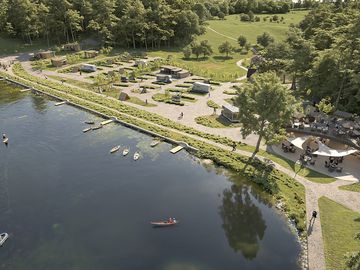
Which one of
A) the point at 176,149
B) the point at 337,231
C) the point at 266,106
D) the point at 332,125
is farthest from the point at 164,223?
the point at 332,125

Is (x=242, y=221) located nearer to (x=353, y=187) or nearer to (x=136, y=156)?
(x=353, y=187)

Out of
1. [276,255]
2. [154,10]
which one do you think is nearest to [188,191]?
[276,255]

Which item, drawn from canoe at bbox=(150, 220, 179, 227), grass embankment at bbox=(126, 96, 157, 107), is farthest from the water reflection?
grass embankment at bbox=(126, 96, 157, 107)

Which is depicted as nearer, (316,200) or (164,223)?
(164,223)

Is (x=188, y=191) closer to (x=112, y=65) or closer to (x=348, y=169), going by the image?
(x=348, y=169)

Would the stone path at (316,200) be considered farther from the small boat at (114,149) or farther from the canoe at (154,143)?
the small boat at (114,149)

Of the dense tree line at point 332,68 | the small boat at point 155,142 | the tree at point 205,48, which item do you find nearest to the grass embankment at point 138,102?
the small boat at point 155,142

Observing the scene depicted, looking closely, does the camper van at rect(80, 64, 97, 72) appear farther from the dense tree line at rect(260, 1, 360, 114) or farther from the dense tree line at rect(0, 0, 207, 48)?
the dense tree line at rect(260, 1, 360, 114)
